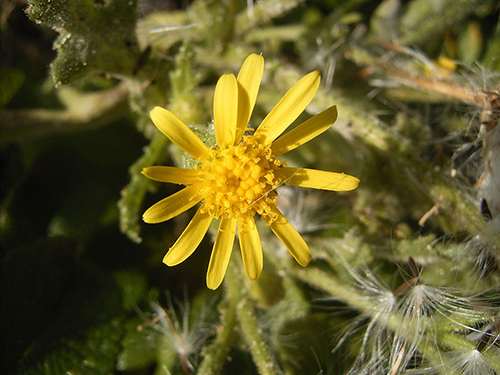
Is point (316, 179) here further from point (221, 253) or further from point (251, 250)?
point (221, 253)

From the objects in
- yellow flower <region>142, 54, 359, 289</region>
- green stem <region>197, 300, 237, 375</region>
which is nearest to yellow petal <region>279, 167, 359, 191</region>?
yellow flower <region>142, 54, 359, 289</region>

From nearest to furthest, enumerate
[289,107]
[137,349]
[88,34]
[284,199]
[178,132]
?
[178,132], [289,107], [88,34], [137,349], [284,199]

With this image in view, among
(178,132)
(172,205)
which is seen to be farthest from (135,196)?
(178,132)

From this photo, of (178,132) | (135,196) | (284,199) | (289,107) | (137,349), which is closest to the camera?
(178,132)

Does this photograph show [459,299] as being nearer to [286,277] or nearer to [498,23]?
[286,277]

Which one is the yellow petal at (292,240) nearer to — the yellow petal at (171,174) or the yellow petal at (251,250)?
the yellow petal at (251,250)

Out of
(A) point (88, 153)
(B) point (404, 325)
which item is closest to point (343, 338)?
(B) point (404, 325)
